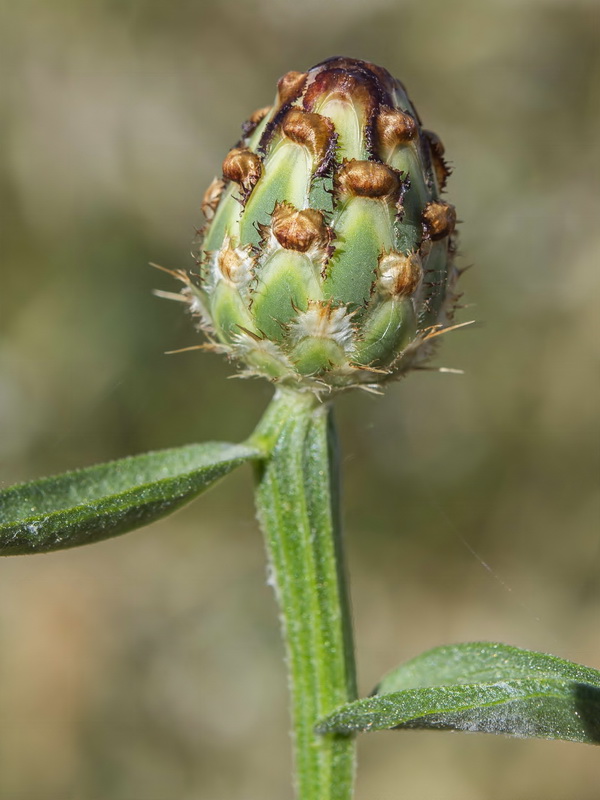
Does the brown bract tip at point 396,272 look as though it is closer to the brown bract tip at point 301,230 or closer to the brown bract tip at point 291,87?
the brown bract tip at point 301,230

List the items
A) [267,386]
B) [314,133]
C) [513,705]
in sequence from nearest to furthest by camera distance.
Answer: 1. [513,705]
2. [314,133]
3. [267,386]

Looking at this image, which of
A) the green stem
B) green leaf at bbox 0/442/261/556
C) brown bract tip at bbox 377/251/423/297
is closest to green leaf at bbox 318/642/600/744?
the green stem


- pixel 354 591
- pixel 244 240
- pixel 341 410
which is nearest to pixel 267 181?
pixel 244 240

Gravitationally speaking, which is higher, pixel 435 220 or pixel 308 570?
pixel 435 220

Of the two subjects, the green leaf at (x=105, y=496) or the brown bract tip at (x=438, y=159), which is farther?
the brown bract tip at (x=438, y=159)

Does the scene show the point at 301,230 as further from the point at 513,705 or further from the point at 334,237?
the point at 513,705

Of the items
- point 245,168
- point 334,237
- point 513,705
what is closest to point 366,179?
point 334,237

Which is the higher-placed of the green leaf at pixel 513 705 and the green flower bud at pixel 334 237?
the green flower bud at pixel 334 237

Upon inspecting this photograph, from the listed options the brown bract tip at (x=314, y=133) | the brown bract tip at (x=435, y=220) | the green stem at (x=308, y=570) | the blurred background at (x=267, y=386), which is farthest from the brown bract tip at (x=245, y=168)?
the blurred background at (x=267, y=386)
